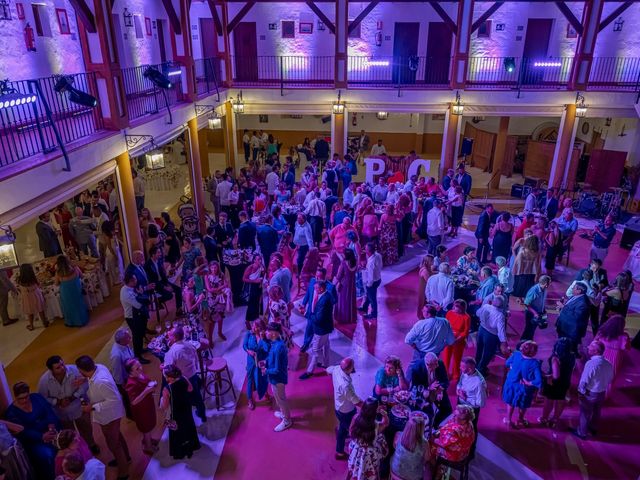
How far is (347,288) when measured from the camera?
8.26 metres

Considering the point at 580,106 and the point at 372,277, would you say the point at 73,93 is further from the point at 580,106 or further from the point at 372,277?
the point at 580,106

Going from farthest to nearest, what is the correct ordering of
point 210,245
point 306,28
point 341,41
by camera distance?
point 306,28, point 341,41, point 210,245

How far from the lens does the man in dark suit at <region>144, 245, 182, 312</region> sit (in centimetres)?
798

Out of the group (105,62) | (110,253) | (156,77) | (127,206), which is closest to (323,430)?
(110,253)

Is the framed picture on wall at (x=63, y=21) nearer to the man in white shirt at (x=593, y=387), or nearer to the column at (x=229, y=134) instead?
the column at (x=229, y=134)

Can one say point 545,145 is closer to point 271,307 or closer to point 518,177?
point 518,177

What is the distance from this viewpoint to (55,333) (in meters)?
8.34

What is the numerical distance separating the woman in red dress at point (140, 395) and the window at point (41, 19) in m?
8.84

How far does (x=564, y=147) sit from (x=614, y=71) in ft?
12.4

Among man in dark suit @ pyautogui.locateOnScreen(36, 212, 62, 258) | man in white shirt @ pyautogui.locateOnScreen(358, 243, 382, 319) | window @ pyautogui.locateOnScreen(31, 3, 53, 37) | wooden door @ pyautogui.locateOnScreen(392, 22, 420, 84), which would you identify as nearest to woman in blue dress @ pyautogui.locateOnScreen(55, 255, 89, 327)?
man in dark suit @ pyautogui.locateOnScreen(36, 212, 62, 258)

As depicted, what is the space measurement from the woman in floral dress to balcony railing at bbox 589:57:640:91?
16.5m

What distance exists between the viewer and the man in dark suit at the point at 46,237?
31.1 feet

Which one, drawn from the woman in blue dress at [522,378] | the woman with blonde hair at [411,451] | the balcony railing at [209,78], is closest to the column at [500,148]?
the balcony railing at [209,78]

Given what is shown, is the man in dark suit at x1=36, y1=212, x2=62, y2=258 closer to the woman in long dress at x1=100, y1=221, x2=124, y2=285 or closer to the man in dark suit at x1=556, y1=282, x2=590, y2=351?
the woman in long dress at x1=100, y1=221, x2=124, y2=285
